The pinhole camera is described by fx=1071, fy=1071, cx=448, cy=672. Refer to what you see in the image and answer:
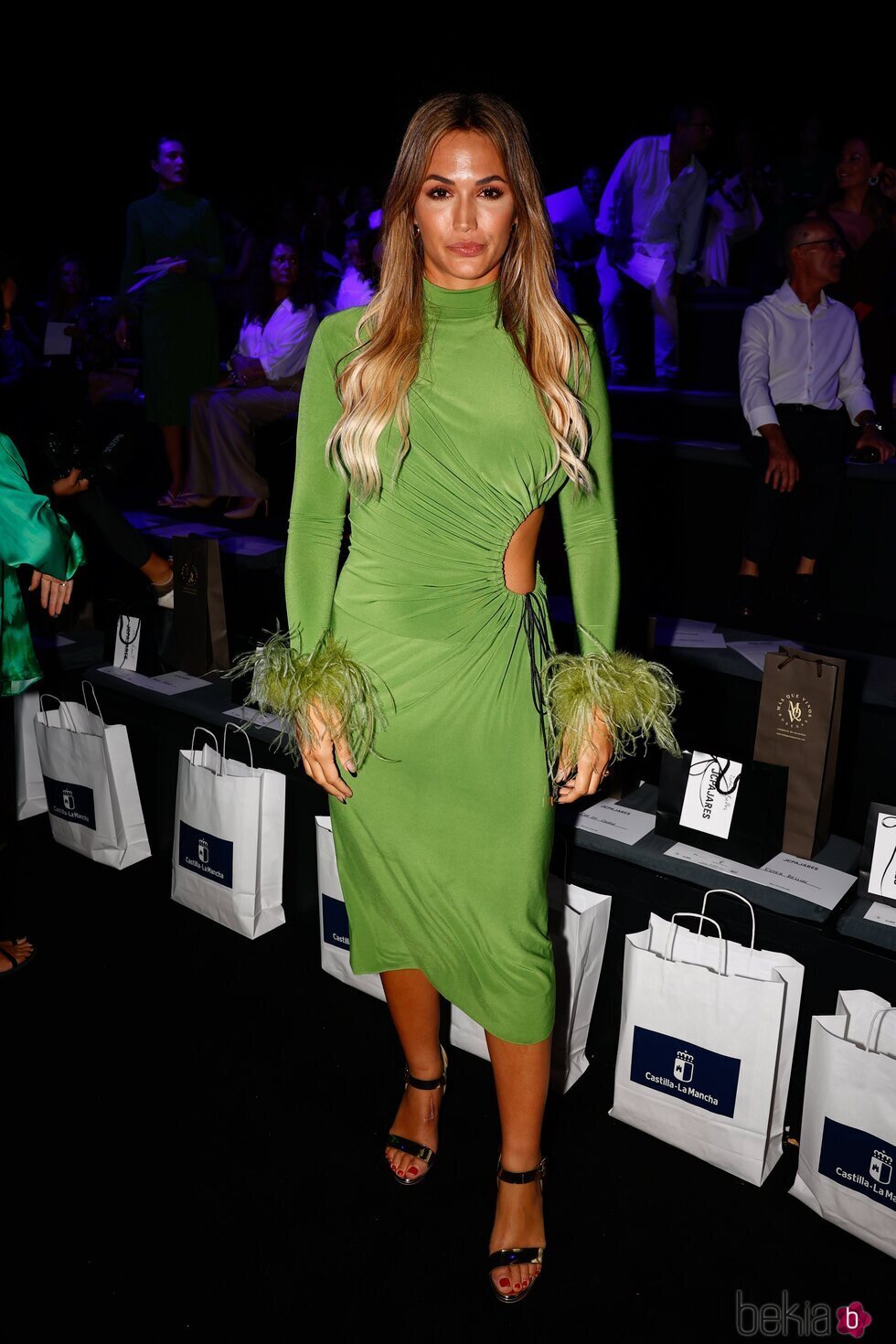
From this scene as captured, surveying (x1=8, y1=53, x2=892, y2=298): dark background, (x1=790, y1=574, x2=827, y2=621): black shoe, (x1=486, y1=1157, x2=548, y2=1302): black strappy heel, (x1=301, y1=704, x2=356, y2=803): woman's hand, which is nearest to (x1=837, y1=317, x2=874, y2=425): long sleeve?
(x1=790, y1=574, x2=827, y2=621): black shoe

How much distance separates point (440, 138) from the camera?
139cm

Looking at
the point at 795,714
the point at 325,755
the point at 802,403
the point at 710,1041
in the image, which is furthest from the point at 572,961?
the point at 802,403

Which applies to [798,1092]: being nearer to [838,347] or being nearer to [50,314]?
[838,347]

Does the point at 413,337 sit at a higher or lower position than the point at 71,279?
lower

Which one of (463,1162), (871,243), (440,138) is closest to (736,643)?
(463,1162)

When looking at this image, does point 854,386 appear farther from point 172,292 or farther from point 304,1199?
point 172,292

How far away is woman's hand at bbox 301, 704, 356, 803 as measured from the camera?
1535 millimetres

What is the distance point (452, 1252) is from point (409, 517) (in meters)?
1.19

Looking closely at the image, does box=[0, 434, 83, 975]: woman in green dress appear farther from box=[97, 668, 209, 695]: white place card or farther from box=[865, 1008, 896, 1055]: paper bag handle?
box=[865, 1008, 896, 1055]: paper bag handle

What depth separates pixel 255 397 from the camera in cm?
466

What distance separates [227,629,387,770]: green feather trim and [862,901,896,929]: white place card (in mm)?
948

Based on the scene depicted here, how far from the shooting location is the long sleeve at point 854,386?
11.2 ft

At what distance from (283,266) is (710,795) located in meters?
3.54

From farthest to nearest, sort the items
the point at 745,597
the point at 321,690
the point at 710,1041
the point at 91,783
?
the point at 745,597 < the point at 91,783 < the point at 710,1041 < the point at 321,690
